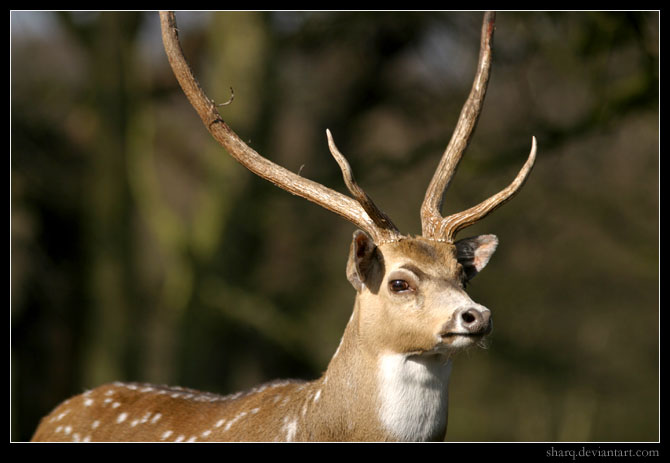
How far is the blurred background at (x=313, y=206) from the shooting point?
40.5 feet

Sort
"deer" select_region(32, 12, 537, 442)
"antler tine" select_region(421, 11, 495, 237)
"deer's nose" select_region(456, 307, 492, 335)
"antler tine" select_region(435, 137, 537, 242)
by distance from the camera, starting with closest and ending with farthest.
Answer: "deer's nose" select_region(456, 307, 492, 335)
"deer" select_region(32, 12, 537, 442)
"antler tine" select_region(435, 137, 537, 242)
"antler tine" select_region(421, 11, 495, 237)

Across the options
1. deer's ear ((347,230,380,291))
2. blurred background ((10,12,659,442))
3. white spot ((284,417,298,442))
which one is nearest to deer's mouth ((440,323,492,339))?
deer's ear ((347,230,380,291))

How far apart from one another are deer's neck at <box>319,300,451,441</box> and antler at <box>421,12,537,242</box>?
0.80m

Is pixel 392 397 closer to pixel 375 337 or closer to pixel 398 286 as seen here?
pixel 375 337

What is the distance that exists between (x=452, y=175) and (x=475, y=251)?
53cm

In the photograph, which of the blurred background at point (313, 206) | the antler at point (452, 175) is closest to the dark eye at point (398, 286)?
the antler at point (452, 175)

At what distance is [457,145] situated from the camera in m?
5.73

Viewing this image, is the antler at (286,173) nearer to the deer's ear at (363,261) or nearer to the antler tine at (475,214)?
the deer's ear at (363,261)

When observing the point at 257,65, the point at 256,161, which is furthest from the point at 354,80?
the point at 256,161

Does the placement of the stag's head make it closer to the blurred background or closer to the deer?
the deer

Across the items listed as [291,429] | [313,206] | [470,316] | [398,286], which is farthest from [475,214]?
[313,206]

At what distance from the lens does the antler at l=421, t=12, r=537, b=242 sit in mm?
5273

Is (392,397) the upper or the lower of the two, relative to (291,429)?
upper

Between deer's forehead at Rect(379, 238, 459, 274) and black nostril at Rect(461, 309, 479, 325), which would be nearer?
black nostril at Rect(461, 309, 479, 325)
